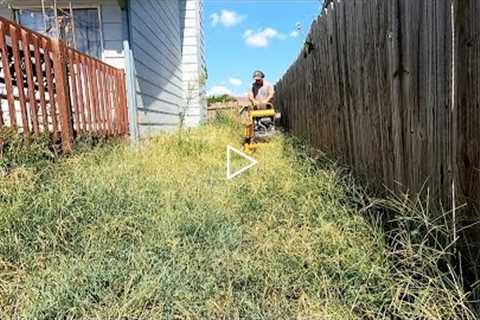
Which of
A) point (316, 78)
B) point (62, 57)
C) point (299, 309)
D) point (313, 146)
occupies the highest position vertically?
point (62, 57)

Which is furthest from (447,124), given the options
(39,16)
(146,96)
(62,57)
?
(39,16)

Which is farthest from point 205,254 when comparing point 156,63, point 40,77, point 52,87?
point 156,63

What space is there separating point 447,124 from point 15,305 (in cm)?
207

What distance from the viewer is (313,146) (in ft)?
18.4

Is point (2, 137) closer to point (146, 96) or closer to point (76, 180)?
point (76, 180)

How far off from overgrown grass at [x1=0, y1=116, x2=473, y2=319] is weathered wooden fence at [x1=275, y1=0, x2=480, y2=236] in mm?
230

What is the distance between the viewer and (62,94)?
486 centimetres

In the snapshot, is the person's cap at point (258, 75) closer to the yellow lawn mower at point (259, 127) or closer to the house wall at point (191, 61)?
the yellow lawn mower at point (259, 127)

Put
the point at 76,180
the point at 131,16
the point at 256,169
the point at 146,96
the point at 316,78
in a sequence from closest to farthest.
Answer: the point at 76,180
the point at 256,169
the point at 316,78
the point at 131,16
the point at 146,96

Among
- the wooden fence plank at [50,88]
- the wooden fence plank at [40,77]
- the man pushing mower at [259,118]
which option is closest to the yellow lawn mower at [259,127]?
the man pushing mower at [259,118]

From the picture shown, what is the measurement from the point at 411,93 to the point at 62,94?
13.1 ft

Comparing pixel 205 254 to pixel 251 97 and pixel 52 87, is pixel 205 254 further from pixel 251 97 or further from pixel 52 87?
pixel 251 97

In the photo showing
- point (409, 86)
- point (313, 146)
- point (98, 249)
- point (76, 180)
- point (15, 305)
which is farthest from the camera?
point (313, 146)

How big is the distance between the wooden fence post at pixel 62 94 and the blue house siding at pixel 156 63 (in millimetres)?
2430
